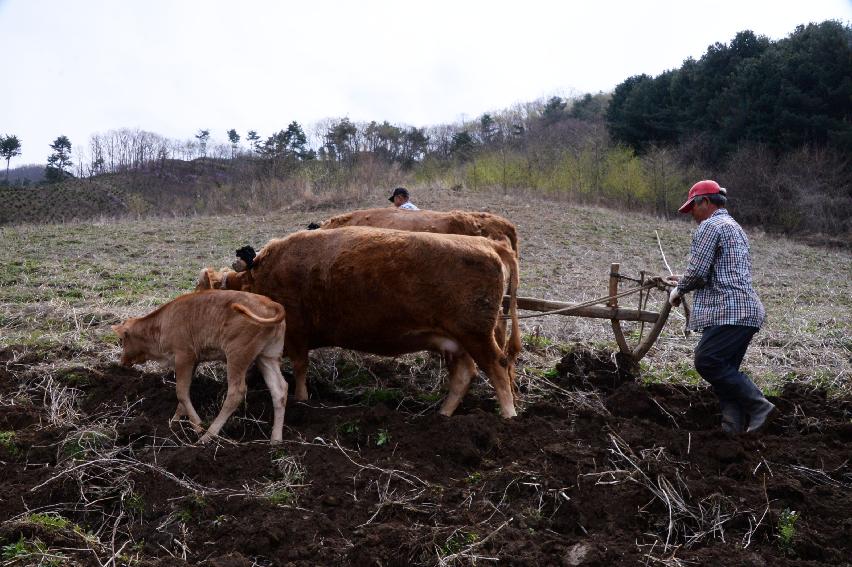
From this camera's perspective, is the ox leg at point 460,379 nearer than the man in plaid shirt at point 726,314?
No

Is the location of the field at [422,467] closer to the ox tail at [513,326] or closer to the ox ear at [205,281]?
the ox tail at [513,326]

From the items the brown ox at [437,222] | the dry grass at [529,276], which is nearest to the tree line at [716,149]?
the dry grass at [529,276]

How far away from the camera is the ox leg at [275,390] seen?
5684 mm

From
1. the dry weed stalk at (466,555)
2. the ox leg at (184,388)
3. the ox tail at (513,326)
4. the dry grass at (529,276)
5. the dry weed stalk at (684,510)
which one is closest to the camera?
the dry weed stalk at (466,555)

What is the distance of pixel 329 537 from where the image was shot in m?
4.05

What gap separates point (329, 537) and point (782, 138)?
137 ft

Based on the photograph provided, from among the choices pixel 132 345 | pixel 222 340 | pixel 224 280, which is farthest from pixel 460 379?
pixel 132 345

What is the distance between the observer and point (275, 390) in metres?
5.96

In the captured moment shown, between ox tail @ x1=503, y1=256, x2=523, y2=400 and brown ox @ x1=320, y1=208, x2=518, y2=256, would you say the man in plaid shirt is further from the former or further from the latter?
brown ox @ x1=320, y1=208, x2=518, y2=256

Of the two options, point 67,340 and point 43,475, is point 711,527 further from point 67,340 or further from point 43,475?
point 67,340

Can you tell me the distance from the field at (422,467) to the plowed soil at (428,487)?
0.02 m

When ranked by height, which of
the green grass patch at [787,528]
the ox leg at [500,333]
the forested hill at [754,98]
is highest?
the forested hill at [754,98]

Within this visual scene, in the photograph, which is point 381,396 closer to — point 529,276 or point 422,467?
point 422,467

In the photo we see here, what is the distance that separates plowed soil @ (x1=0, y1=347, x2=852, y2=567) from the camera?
3900mm
